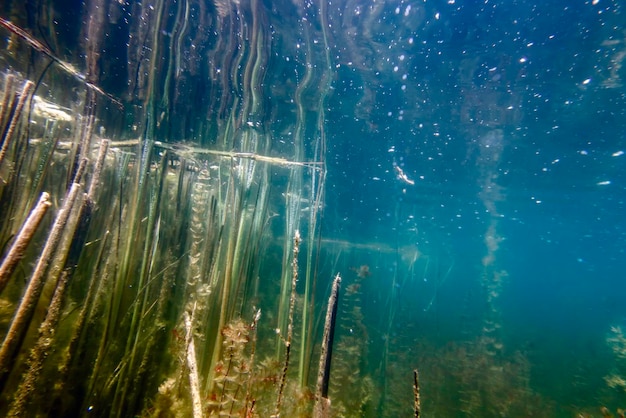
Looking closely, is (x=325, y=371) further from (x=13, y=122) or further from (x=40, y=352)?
(x=13, y=122)

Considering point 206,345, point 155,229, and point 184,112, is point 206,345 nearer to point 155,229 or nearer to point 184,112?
point 155,229

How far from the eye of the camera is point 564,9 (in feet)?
20.0

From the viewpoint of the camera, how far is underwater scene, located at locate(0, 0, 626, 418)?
11.8 ft

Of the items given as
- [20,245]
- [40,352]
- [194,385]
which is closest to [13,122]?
[20,245]

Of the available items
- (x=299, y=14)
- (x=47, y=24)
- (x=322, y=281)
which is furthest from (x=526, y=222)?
(x=47, y=24)

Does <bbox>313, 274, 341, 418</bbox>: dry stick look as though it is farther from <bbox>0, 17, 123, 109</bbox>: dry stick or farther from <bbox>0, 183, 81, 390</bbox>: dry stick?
<bbox>0, 17, 123, 109</bbox>: dry stick

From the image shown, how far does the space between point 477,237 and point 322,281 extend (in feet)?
73.7

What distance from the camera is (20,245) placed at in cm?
182

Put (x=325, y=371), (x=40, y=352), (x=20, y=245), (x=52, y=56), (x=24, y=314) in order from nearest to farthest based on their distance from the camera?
(x=20, y=245), (x=24, y=314), (x=325, y=371), (x=40, y=352), (x=52, y=56)

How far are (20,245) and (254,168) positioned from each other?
9794mm

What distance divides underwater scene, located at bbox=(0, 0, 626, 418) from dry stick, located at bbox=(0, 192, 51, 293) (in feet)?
0.04

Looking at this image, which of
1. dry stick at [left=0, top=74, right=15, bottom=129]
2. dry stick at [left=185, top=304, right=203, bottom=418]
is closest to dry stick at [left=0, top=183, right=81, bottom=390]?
dry stick at [left=185, top=304, right=203, bottom=418]

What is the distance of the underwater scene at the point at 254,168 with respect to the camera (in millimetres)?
3586

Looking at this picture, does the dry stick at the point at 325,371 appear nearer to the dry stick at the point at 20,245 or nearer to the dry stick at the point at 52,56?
the dry stick at the point at 20,245
